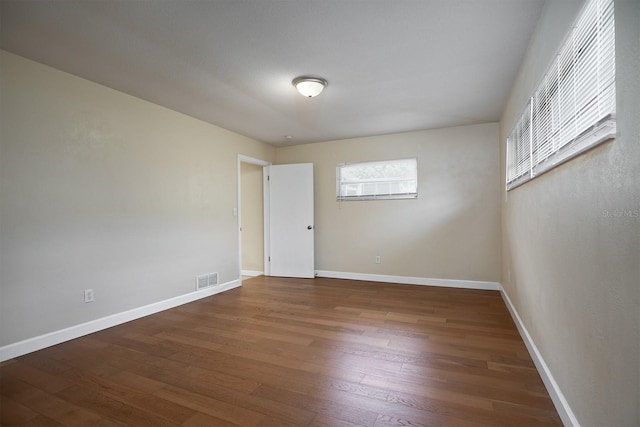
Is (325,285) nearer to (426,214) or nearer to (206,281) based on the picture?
(206,281)

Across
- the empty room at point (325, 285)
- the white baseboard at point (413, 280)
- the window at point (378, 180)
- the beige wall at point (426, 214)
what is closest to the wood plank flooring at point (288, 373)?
the empty room at point (325, 285)

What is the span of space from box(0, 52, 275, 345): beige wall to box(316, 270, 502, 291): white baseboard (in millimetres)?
2255

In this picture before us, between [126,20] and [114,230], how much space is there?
2023 mm

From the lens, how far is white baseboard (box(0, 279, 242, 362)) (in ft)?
8.03

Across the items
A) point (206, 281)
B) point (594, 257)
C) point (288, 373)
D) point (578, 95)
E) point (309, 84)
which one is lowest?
point (288, 373)

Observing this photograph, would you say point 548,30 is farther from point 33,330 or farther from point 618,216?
point 33,330

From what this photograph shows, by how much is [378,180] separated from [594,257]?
13.0ft

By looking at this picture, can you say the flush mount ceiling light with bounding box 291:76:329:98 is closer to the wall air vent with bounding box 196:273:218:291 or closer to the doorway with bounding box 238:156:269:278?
the wall air vent with bounding box 196:273:218:291

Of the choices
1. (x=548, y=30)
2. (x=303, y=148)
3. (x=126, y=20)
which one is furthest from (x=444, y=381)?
(x=303, y=148)

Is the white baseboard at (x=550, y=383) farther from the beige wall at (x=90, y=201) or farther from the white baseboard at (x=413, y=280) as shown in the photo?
the beige wall at (x=90, y=201)

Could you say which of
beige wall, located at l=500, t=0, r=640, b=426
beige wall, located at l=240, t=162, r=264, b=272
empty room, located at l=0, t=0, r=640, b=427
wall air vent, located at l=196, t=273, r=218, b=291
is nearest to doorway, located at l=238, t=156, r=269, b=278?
beige wall, located at l=240, t=162, r=264, b=272

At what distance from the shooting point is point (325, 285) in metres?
4.87

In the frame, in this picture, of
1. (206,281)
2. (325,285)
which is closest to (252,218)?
(206,281)

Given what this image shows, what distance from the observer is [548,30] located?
1.89 meters
